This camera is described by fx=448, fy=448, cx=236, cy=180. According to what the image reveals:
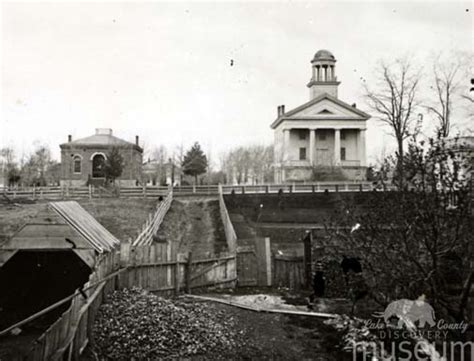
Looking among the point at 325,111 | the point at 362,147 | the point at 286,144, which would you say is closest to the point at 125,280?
the point at 286,144

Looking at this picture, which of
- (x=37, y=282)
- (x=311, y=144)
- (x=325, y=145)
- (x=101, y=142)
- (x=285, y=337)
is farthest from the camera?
(x=325, y=145)

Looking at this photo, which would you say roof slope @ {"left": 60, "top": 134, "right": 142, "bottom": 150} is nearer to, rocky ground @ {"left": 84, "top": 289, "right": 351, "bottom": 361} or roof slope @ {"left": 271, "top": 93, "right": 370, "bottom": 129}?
roof slope @ {"left": 271, "top": 93, "right": 370, "bottom": 129}

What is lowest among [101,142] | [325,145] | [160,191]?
[160,191]

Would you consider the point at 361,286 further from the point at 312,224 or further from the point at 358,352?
the point at 312,224

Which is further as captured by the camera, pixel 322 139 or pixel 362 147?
pixel 322 139

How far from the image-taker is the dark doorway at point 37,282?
40.8 feet

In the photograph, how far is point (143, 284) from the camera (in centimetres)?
1222

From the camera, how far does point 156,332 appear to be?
8.74 meters

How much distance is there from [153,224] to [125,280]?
11.8 metres

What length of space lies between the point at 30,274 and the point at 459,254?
11.2m

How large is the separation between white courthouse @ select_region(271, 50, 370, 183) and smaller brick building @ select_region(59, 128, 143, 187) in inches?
694

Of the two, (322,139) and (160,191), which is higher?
(322,139)

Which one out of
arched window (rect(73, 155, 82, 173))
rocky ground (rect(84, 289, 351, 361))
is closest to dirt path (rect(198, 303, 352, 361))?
rocky ground (rect(84, 289, 351, 361))

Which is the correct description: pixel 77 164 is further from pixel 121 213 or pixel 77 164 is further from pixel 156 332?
pixel 156 332
